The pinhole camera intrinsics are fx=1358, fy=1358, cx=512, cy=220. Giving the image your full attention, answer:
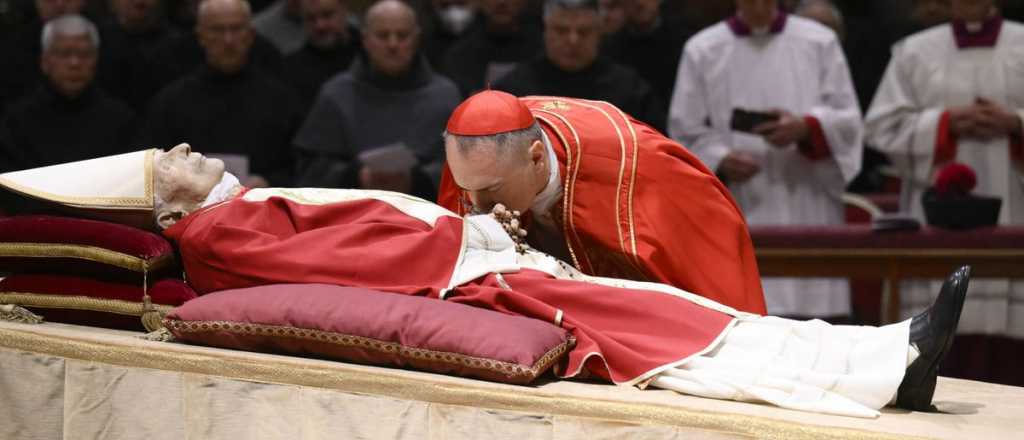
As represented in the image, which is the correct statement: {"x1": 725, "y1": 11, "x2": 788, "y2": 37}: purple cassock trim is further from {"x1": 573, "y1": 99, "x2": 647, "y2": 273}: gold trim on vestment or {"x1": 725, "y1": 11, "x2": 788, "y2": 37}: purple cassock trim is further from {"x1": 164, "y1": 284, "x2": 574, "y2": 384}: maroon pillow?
{"x1": 164, "y1": 284, "x2": 574, "y2": 384}: maroon pillow

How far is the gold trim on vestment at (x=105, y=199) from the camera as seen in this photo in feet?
11.5

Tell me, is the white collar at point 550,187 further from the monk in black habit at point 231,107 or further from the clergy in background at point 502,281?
the monk in black habit at point 231,107

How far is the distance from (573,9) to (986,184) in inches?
80.8

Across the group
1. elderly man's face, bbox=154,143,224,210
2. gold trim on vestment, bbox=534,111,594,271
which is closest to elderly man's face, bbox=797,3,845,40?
gold trim on vestment, bbox=534,111,594,271

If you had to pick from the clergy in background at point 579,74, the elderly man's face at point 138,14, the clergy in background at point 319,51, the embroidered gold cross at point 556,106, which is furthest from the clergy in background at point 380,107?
the embroidered gold cross at point 556,106

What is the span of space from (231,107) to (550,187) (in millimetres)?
3058

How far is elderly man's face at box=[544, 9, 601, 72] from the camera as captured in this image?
6.02m

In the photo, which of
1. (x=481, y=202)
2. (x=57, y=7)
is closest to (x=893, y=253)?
(x=481, y=202)

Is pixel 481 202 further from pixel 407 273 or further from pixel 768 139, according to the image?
pixel 768 139

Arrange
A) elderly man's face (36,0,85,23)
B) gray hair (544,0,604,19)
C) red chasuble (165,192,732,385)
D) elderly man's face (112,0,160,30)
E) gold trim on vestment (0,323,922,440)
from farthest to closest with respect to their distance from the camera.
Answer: elderly man's face (112,0,160,30), elderly man's face (36,0,85,23), gray hair (544,0,604,19), red chasuble (165,192,732,385), gold trim on vestment (0,323,922,440)

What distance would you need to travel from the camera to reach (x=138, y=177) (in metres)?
3.51

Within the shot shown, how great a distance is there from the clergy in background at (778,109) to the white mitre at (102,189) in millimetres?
3259

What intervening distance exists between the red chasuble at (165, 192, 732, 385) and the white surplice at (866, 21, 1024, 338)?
10.9ft

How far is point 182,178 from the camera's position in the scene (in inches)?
140
